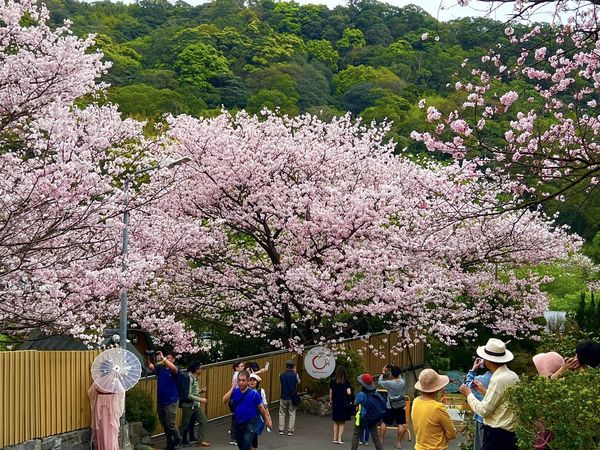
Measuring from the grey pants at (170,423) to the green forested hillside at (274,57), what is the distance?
36.6m

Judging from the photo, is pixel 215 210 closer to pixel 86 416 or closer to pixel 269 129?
pixel 269 129

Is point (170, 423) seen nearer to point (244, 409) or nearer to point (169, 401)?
point (169, 401)

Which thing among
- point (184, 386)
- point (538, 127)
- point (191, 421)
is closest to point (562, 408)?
point (538, 127)

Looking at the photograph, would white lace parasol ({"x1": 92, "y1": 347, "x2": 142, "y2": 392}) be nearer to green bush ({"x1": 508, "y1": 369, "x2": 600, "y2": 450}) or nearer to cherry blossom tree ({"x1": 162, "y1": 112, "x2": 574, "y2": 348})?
cherry blossom tree ({"x1": 162, "y1": 112, "x2": 574, "y2": 348})

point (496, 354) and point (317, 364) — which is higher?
point (496, 354)

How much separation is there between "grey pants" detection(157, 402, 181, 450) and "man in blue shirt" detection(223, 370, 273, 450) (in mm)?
3113

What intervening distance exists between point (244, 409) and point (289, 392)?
5.69 metres

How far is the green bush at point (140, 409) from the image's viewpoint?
1669cm

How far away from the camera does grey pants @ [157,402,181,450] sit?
15805 millimetres

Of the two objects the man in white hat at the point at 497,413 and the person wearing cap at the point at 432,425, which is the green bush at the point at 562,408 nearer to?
the man in white hat at the point at 497,413

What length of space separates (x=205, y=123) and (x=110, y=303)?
26.2 feet

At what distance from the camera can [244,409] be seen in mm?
12805

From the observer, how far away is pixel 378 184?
25078mm

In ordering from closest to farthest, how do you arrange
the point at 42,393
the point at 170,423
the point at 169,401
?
the point at 42,393 → the point at 170,423 → the point at 169,401
